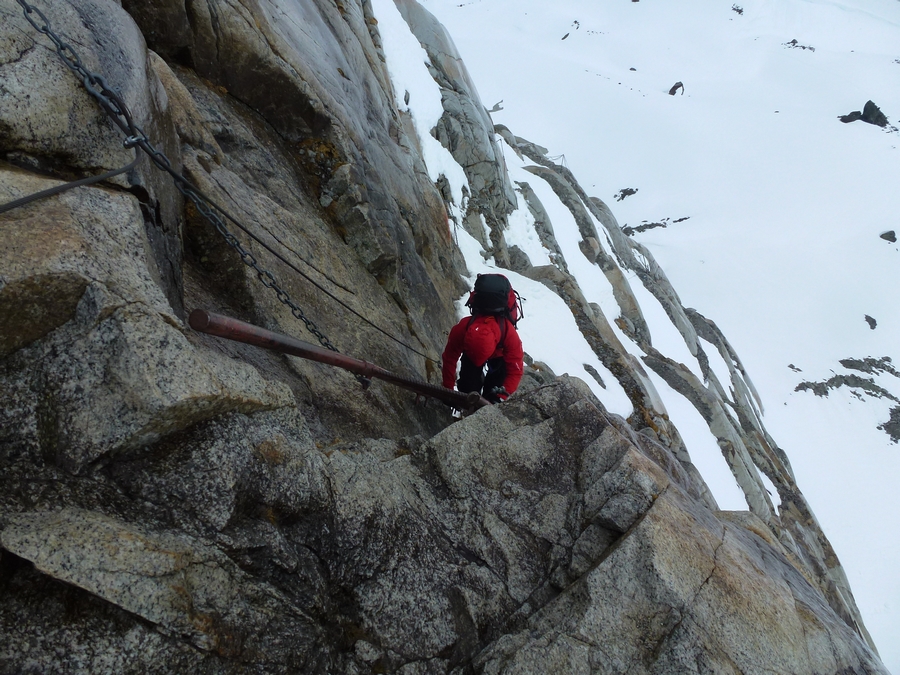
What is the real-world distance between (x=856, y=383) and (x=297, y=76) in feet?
132

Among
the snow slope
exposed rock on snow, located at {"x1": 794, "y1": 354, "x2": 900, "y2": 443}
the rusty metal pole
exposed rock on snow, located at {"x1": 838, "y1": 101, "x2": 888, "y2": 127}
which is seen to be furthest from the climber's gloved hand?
exposed rock on snow, located at {"x1": 838, "y1": 101, "x2": 888, "y2": 127}

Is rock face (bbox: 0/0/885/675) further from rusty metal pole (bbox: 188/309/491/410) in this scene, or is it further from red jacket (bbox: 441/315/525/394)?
red jacket (bbox: 441/315/525/394)

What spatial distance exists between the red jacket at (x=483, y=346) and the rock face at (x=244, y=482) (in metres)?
1.22

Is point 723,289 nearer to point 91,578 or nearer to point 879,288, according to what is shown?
point 879,288

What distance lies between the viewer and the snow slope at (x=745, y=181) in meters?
21.6

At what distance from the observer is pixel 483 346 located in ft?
24.5

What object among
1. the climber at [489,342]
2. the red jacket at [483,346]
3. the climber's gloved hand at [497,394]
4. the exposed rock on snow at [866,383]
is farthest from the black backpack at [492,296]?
the exposed rock on snow at [866,383]

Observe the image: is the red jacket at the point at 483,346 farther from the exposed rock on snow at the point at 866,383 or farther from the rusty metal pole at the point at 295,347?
the exposed rock on snow at the point at 866,383

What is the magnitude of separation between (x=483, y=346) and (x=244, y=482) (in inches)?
174

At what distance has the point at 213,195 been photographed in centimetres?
575

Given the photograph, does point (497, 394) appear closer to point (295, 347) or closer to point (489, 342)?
point (489, 342)

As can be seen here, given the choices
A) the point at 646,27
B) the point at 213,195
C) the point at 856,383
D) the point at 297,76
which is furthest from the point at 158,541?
the point at 646,27

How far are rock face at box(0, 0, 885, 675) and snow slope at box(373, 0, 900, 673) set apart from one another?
25.9 feet

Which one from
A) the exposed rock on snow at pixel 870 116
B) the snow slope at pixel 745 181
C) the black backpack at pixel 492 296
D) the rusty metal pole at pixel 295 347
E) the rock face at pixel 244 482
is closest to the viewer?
the rock face at pixel 244 482
